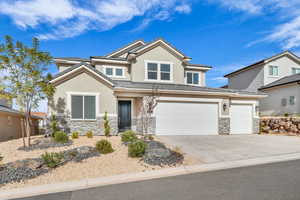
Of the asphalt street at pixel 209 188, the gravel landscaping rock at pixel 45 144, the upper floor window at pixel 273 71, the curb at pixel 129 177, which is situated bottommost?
the curb at pixel 129 177

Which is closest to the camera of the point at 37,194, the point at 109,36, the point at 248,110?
the point at 37,194

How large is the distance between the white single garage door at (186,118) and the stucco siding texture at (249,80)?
12.0 m

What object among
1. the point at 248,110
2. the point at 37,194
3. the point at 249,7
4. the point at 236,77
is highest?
the point at 249,7

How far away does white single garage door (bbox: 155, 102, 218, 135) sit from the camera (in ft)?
39.0

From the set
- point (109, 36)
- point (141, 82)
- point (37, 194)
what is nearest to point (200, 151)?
point (37, 194)

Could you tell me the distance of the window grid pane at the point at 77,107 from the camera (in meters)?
10.6

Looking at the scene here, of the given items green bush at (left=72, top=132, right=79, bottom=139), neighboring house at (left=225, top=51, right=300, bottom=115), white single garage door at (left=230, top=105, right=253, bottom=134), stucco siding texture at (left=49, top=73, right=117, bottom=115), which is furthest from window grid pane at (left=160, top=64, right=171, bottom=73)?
neighboring house at (left=225, top=51, right=300, bottom=115)

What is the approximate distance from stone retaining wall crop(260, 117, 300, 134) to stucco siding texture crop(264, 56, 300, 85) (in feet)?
23.9

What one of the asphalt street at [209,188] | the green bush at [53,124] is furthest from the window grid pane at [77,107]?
the asphalt street at [209,188]

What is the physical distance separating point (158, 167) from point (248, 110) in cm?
1175

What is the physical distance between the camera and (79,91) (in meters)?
10.8

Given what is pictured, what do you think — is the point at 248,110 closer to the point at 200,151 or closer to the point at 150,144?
the point at 200,151

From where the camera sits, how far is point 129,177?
5.16 meters

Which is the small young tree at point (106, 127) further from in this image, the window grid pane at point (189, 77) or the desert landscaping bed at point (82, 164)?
the window grid pane at point (189, 77)
